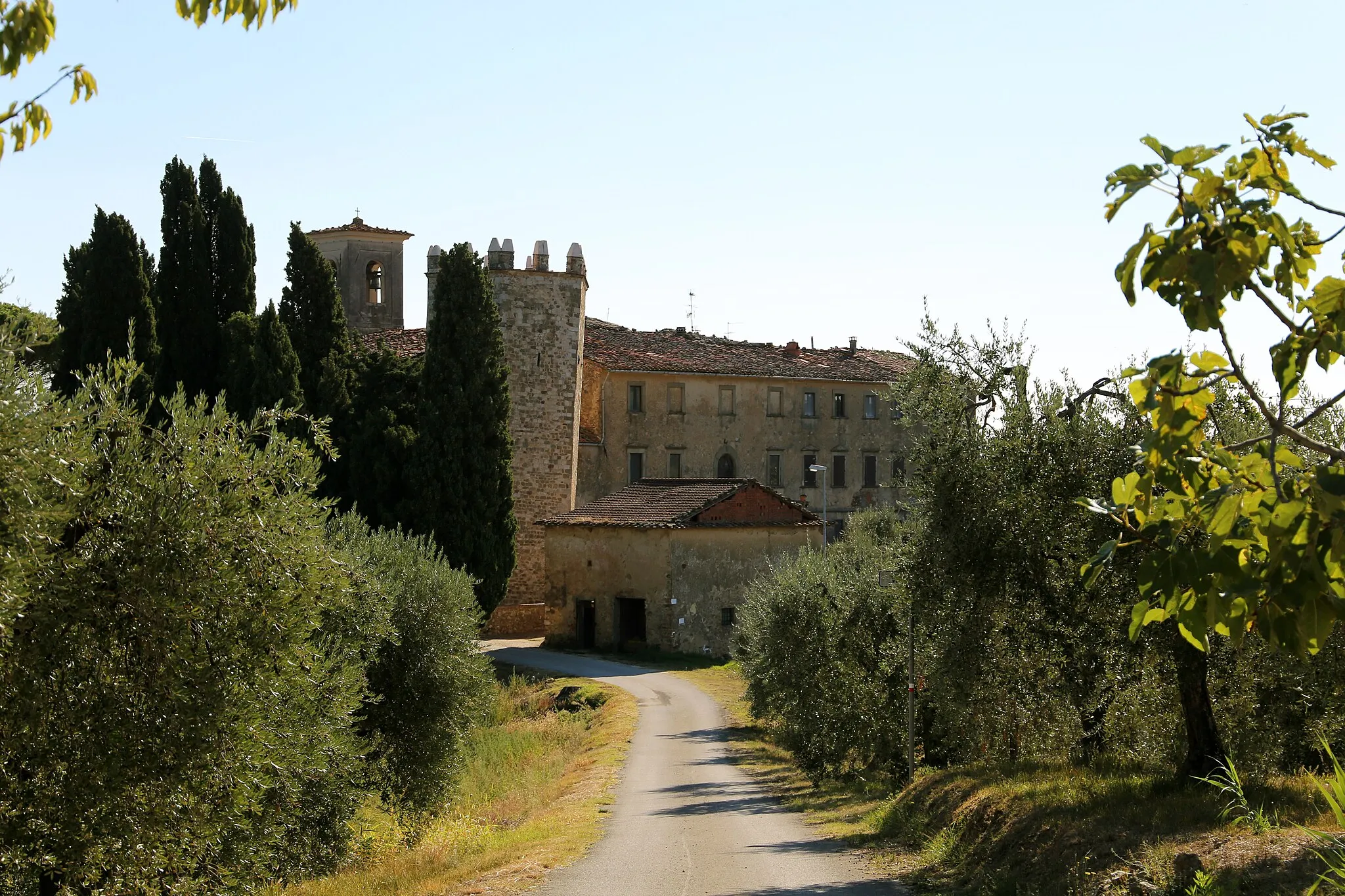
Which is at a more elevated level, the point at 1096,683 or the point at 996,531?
the point at 996,531

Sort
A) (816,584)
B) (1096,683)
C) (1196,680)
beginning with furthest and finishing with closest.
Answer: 1. (816,584)
2. (1096,683)
3. (1196,680)

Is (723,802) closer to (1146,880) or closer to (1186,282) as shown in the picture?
(1146,880)

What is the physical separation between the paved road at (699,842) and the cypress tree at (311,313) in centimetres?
1670

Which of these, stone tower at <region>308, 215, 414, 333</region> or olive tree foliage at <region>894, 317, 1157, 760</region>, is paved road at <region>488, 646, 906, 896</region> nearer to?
olive tree foliage at <region>894, 317, 1157, 760</region>

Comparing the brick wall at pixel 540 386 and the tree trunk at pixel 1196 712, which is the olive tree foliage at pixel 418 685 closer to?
the tree trunk at pixel 1196 712

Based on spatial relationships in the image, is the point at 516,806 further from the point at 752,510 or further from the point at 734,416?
the point at 734,416

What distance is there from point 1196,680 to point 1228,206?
766 centimetres

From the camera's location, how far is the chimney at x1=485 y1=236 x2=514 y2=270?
4522 centimetres

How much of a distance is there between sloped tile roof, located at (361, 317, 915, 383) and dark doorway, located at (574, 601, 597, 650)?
1292 cm

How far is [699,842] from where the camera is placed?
14219 millimetres

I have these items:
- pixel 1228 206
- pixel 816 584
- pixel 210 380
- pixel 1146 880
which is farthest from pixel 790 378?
pixel 1228 206

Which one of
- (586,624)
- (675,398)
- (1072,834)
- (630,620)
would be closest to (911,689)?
(1072,834)

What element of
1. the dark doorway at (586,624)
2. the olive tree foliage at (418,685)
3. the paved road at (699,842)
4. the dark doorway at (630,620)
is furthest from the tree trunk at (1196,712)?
the dark doorway at (586,624)

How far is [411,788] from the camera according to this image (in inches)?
794
